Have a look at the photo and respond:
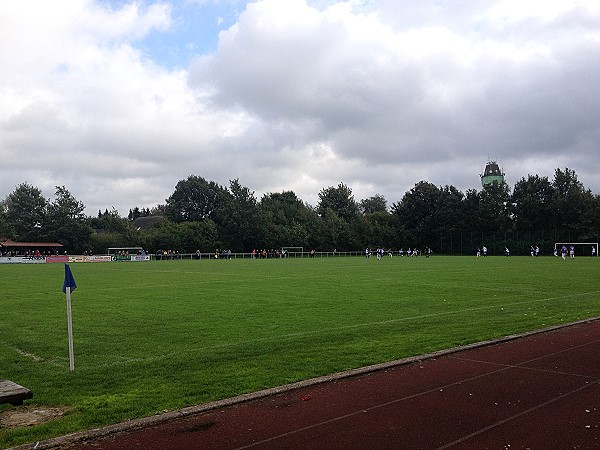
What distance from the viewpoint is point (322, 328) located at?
41.4 ft

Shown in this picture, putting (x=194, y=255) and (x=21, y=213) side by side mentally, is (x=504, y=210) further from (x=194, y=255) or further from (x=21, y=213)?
(x=21, y=213)

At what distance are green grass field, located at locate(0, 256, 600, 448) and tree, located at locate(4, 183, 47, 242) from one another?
69803 millimetres

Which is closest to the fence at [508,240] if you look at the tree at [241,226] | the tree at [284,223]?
the tree at [284,223]

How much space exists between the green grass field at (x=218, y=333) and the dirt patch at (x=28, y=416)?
19 centimetres

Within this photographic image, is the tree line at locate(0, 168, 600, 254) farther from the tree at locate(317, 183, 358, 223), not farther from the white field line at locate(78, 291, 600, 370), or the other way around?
the white field line at locate(78, 291, 600, 370)

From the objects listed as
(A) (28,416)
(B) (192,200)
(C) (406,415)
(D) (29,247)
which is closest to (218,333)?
(A) (28,416)

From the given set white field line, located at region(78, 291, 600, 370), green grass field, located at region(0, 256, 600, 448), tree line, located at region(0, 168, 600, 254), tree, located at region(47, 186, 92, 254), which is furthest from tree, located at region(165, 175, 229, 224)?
white field line, located at region(78, 291, 600, 370)

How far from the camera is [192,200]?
380ft

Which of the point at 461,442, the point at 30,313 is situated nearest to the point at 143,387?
the point at 461,442

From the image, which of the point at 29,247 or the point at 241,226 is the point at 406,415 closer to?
the point at 241,226

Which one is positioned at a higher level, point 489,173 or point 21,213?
point 489,173

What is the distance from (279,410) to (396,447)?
1.70m

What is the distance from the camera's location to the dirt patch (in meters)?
6.16

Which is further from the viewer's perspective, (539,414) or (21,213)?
(21,213)
